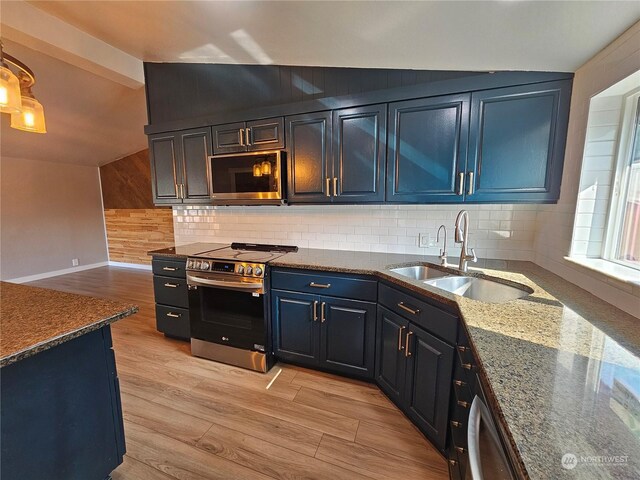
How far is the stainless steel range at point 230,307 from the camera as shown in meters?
2.21

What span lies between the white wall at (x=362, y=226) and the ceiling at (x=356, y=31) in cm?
102

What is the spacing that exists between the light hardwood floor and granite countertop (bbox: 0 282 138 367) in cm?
96

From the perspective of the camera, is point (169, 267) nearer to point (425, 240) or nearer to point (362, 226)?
point (362, 226)

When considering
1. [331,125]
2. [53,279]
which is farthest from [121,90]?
[53,279]

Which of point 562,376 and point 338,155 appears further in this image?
point 338,155

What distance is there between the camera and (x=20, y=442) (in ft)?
3.31

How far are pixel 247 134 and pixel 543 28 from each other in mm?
2058

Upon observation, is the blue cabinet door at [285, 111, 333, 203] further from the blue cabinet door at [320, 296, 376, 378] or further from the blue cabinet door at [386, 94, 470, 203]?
the blue cabinet door at [320, 296, 376, 378]

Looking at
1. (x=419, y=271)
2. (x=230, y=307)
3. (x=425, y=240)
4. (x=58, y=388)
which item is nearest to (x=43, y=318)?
(x=58, y=388)

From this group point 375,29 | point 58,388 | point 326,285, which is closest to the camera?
point 58,388

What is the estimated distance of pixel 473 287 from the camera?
1.83 metres

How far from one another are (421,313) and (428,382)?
0.39 metres

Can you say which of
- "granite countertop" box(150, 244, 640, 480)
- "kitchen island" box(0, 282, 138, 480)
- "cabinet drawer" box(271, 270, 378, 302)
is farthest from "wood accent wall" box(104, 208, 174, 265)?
"granite countertop" box(150, 244, 640, 480)

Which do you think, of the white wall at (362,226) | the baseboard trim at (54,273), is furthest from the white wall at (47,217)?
the white wall at (362,226)
